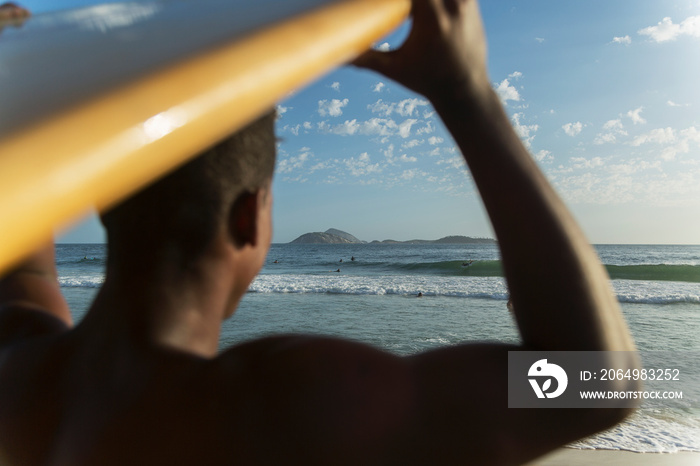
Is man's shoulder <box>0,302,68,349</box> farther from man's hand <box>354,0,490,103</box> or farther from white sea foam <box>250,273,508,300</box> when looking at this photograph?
white sea foam <box>250,273,508,300</box>

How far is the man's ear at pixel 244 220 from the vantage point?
1135 millimetres

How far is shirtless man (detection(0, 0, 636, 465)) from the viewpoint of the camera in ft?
2.81

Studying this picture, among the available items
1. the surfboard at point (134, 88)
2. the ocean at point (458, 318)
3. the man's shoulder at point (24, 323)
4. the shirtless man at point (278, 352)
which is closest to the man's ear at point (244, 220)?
the shirtless man at point (278, 352)

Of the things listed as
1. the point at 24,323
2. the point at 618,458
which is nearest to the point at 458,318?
the point at 618,458

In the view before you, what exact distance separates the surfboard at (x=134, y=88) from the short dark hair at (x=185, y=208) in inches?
17.2

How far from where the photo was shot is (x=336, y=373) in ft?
2.94

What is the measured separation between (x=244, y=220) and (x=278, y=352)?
13.6 inches

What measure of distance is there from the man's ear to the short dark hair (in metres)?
0.02

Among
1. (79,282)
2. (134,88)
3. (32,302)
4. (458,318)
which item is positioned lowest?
(458,318)

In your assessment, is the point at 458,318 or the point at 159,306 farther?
the point at 458,318

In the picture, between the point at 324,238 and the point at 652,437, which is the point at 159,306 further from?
the point at 324,238

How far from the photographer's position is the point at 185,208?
1068mm

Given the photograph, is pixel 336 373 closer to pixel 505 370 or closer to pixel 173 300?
pixel 505 370

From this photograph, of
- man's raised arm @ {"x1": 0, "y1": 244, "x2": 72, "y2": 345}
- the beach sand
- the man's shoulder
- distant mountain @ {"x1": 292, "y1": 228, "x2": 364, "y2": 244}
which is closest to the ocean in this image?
the beach sand
